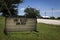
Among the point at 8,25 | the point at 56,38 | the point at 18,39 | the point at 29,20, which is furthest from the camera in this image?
the point at 29,20

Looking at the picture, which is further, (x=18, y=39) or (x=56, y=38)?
(x=56, y=38)

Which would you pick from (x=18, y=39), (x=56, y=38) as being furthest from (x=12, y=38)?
(x=56, y=38)

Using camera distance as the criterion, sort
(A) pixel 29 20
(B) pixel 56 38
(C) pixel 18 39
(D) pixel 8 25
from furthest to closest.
Result: (A) pixel 29 20, (D) pixel 8 25, (B) pixel 56 38, (C) pixel 18 39

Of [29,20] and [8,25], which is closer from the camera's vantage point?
[8,25]

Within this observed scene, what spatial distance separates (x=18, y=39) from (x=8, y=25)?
2.52m

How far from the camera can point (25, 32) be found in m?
13.0

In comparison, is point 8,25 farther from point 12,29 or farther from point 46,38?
point 46,38

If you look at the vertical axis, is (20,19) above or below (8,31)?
above

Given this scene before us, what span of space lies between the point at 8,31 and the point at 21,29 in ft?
3.61

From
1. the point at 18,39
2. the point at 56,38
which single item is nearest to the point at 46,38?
the point at 56,38

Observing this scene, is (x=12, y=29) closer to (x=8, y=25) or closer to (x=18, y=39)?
(x=8, y=25)

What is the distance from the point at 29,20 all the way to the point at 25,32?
3.67 ft

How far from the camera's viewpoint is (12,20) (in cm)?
1296

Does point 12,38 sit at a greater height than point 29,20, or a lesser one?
lesser
